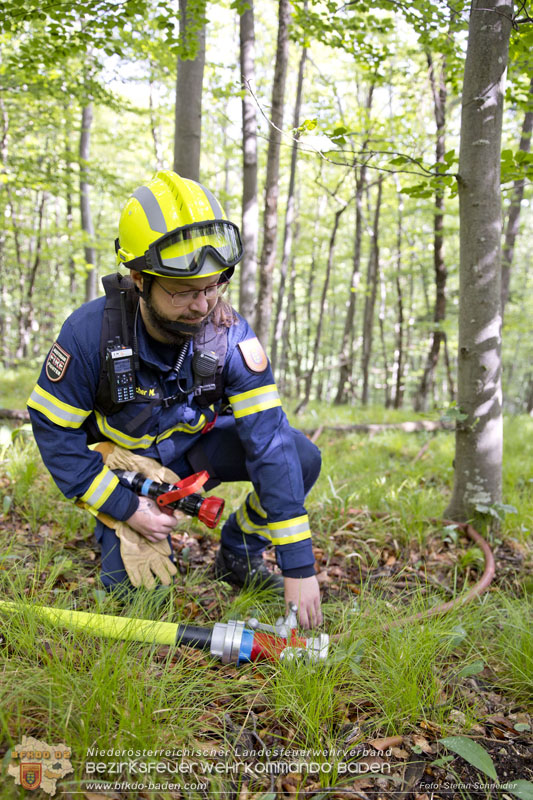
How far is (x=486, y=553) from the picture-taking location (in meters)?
2.75

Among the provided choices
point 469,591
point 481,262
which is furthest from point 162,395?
point 481,262

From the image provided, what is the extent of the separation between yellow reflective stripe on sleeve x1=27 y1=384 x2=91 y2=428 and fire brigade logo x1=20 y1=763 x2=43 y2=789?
128 centimetres

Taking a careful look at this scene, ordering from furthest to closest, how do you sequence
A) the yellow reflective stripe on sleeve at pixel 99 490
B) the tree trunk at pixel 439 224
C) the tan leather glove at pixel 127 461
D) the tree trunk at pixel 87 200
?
the tree trunk at pixel 87 200
the tree trunk at pixel 439 224
the tan leather glove at pixel 127 461
the yellow reflective stripe on sleeve at pixel 99 490

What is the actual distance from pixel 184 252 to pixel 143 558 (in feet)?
4.93

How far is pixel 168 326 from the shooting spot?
7.04ft

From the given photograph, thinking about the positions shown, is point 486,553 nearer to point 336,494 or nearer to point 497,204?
point 336,494

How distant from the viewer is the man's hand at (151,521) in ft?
7.52

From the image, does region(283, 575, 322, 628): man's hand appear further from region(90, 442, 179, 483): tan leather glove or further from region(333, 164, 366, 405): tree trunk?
region(333, 164, 366, 405): tree trunk

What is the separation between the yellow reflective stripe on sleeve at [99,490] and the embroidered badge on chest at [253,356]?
2.86ft

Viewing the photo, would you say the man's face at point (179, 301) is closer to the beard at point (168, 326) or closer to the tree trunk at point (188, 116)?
the beard at point (168, 326)

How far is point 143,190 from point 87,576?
6.65ft

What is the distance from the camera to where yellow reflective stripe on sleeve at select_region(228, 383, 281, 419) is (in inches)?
89.1

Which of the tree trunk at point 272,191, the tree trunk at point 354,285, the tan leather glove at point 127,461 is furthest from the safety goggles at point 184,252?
the tree trunk at point 354,285

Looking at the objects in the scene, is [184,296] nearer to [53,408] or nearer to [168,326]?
[168,326]
